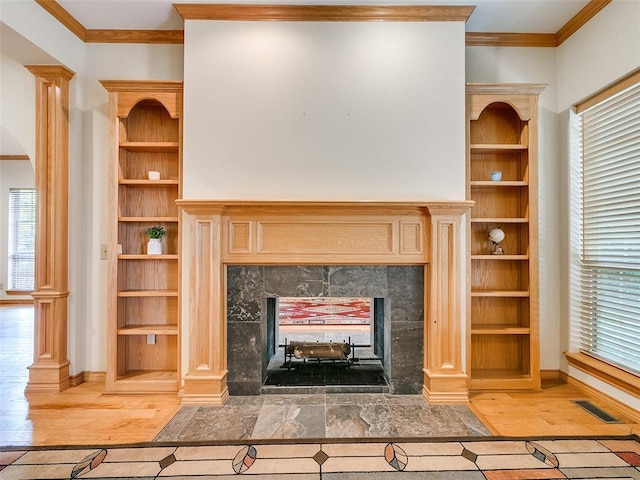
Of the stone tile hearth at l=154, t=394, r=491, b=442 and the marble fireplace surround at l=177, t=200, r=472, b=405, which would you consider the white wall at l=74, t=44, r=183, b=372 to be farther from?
the stone tile hearth at l=154, t=394, r=491, b=442

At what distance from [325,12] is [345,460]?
10.7 ft

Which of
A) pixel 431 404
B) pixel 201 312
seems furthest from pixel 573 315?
pixel 201 312

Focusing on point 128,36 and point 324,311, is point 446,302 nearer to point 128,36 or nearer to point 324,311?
point 324,311

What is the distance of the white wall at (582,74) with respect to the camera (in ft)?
8.53

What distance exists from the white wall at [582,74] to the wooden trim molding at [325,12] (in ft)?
3.45

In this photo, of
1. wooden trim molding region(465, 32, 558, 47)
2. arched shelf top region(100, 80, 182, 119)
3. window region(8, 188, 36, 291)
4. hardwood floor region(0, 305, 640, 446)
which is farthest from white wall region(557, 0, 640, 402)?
window region(8, 188, 36, 291)

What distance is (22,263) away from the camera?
7.34 m

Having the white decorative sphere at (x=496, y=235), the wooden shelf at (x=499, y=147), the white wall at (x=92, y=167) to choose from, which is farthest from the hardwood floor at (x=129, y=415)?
the wooden shelf at (x=499, y=147)

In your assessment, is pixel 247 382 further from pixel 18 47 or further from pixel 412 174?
pixel 18 47

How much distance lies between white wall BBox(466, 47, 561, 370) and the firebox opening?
5.09 ft

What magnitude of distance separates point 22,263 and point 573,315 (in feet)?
31.0

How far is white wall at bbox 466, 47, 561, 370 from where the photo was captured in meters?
3.29

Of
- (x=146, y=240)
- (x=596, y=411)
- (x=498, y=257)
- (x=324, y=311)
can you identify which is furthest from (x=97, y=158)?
(x=596, y=411)

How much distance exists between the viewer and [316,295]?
9.54 ft
